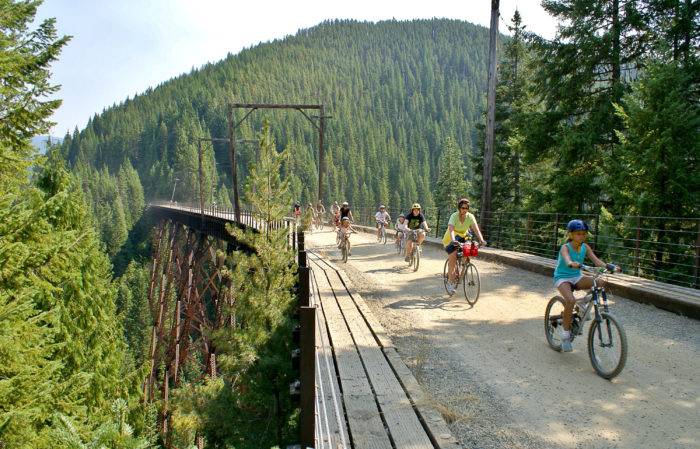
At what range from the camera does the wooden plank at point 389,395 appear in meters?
3.56

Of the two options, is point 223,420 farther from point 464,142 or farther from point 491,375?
point 464,142

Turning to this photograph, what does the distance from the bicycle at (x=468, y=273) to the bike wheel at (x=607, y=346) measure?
3.32 metres

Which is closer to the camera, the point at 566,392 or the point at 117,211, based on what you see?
the point at 566,392

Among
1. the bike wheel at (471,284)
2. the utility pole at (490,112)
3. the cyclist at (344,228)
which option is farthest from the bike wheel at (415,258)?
the utility pole at (490,112)

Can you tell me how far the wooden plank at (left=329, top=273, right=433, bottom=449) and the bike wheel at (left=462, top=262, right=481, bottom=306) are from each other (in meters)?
2.73

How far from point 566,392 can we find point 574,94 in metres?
15.1

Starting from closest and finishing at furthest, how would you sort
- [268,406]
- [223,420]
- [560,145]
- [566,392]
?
[566,392], [268,406], [223,420], [560,145]

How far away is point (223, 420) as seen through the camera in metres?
6.55

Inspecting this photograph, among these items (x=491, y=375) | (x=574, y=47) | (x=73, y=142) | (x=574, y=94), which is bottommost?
(x=491, y=375)

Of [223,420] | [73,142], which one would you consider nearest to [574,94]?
[223,420]

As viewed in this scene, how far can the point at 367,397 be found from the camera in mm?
4250

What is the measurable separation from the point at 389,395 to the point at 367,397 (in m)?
0.19

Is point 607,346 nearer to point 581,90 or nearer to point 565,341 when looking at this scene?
point 565,341

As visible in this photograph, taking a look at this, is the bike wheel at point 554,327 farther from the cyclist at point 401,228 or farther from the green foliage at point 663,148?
the cyclist at point 401,228
